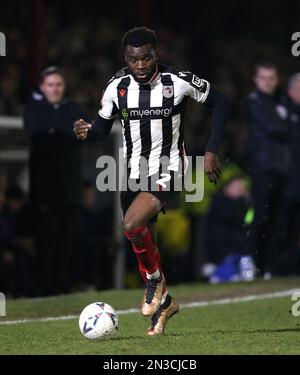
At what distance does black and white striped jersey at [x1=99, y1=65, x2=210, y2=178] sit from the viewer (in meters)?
8.45

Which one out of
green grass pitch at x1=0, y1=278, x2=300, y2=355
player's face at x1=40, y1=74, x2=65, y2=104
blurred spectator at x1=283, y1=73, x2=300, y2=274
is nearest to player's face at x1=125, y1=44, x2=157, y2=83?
green grass pitch at x1=0, y1=278, x2=300, y2=355

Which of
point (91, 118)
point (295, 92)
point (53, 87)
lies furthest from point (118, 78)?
point (91, 118)

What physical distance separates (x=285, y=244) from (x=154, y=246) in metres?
6.53

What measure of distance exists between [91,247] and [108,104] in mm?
5080

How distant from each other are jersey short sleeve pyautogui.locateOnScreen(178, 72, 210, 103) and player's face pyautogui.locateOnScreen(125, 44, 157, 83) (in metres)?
0.29

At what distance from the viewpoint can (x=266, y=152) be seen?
1298 cm

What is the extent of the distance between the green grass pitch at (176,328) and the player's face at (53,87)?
1883 millimetres

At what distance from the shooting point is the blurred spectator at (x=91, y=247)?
13.3 meters

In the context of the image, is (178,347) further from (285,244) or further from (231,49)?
(231,49)

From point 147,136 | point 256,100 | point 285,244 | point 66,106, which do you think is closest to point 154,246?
point 147,136

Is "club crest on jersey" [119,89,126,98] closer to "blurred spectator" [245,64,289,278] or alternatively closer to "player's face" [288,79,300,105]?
"blurred spectator" [245,64,289,278]

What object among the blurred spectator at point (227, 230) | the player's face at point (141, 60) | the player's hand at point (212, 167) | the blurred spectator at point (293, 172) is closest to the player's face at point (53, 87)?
the blurred spectator at point (293, 172)

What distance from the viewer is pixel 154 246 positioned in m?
8.39
